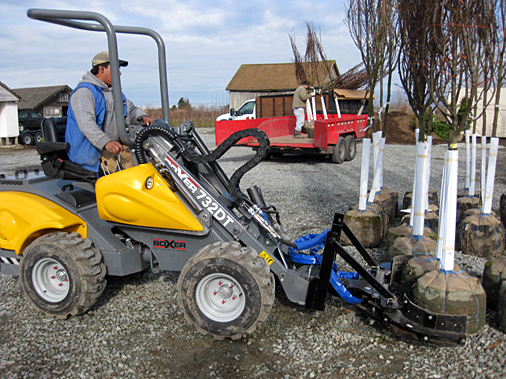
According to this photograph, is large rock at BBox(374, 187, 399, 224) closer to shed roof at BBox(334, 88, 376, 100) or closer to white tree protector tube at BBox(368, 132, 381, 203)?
white tree protector tube at BBox(368, 132, 381, 203)

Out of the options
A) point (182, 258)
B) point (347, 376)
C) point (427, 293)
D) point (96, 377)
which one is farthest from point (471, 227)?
point (96, 377)

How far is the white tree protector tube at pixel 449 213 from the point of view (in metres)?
3.03

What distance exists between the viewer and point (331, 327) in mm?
3232

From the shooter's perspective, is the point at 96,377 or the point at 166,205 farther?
the point at 166,205

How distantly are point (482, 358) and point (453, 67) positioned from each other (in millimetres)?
2803

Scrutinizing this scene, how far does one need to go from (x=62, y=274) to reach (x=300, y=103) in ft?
35.2

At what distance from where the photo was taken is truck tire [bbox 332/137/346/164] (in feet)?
39.6

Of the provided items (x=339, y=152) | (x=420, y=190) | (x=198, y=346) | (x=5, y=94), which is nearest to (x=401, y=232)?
(x=420, y=190)

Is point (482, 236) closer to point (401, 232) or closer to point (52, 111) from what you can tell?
point (401, 232)

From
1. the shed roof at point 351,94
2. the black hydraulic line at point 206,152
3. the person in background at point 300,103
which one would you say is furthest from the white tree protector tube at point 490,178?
the shed roof at point 351,94

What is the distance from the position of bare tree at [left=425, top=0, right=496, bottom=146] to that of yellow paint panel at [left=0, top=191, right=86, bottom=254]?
146 inches

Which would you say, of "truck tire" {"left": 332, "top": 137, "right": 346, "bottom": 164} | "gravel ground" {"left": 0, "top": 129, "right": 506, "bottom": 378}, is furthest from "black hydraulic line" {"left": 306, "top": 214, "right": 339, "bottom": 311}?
"truck tire" {"left": 332, "top": 137, "right": 346, "bottom": 164}

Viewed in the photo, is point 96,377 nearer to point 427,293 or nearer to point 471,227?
point 427,293

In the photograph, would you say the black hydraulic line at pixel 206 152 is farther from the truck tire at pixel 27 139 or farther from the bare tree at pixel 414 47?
the truck tire at pixel 27 139
